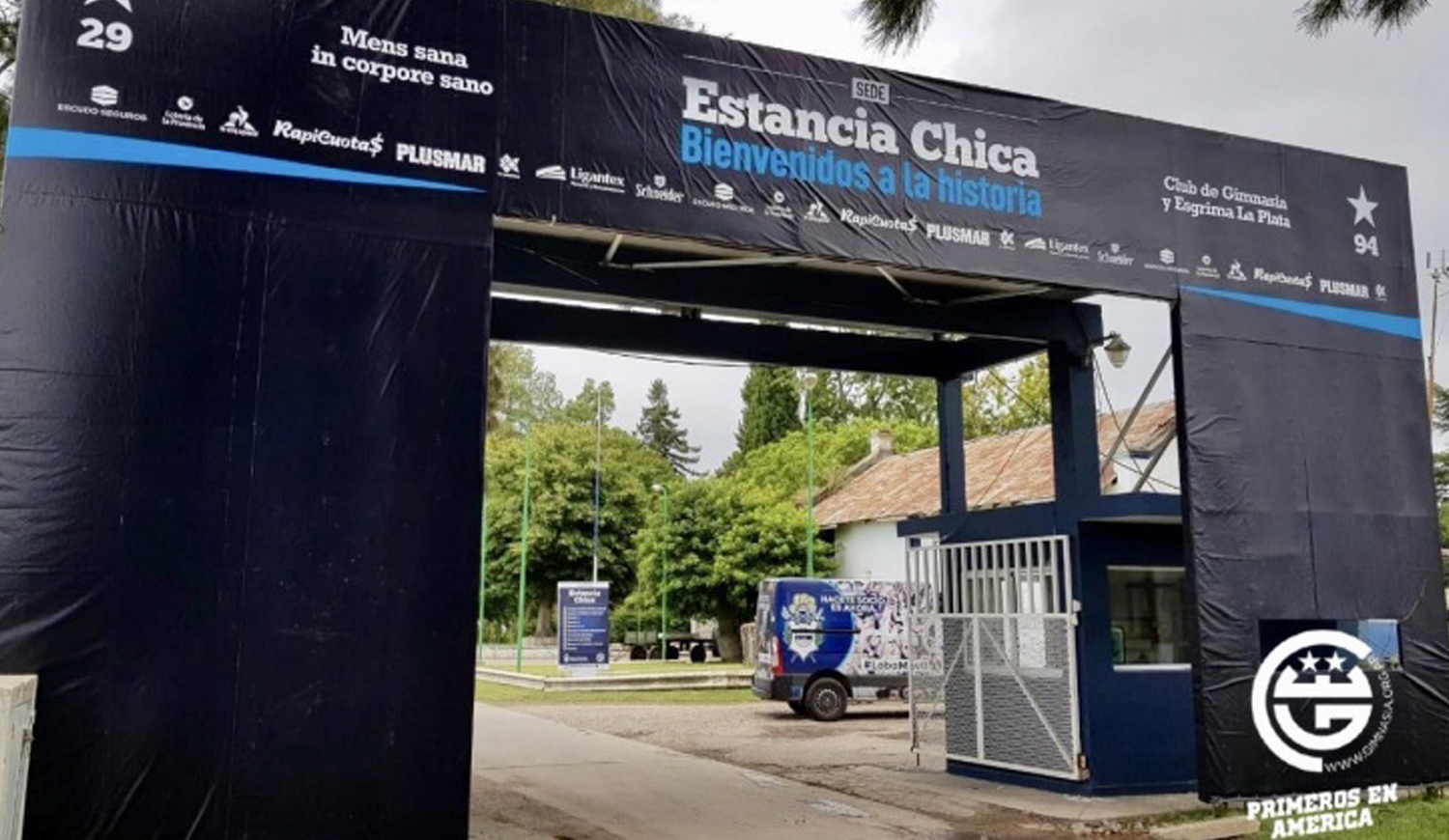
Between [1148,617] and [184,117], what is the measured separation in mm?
9402

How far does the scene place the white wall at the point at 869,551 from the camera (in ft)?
109

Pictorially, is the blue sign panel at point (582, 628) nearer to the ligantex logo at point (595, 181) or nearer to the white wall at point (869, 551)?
the white wall at point (869, 551)

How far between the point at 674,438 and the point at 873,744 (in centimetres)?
6951

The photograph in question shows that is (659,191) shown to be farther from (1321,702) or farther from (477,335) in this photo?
(1321,702)

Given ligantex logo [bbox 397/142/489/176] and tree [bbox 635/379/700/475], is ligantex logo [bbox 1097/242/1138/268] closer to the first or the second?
ligantex logo [bbox 397/142/489/176]

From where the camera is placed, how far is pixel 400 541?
7.35 meters

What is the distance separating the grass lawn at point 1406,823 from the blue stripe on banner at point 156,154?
8.21 metres

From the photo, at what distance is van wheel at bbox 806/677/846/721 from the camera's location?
19.6 meters

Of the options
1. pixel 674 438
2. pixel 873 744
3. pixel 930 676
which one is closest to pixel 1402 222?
pixel 930 676

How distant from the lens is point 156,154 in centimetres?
714

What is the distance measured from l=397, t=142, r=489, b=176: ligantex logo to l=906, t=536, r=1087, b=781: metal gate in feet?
21.7

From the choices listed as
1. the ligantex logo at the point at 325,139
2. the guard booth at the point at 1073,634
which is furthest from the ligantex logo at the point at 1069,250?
the ligantex logo at the point at 325,139

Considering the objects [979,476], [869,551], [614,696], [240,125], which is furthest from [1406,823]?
[869,551]

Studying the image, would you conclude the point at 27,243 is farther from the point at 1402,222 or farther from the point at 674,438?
the point at 674,438
